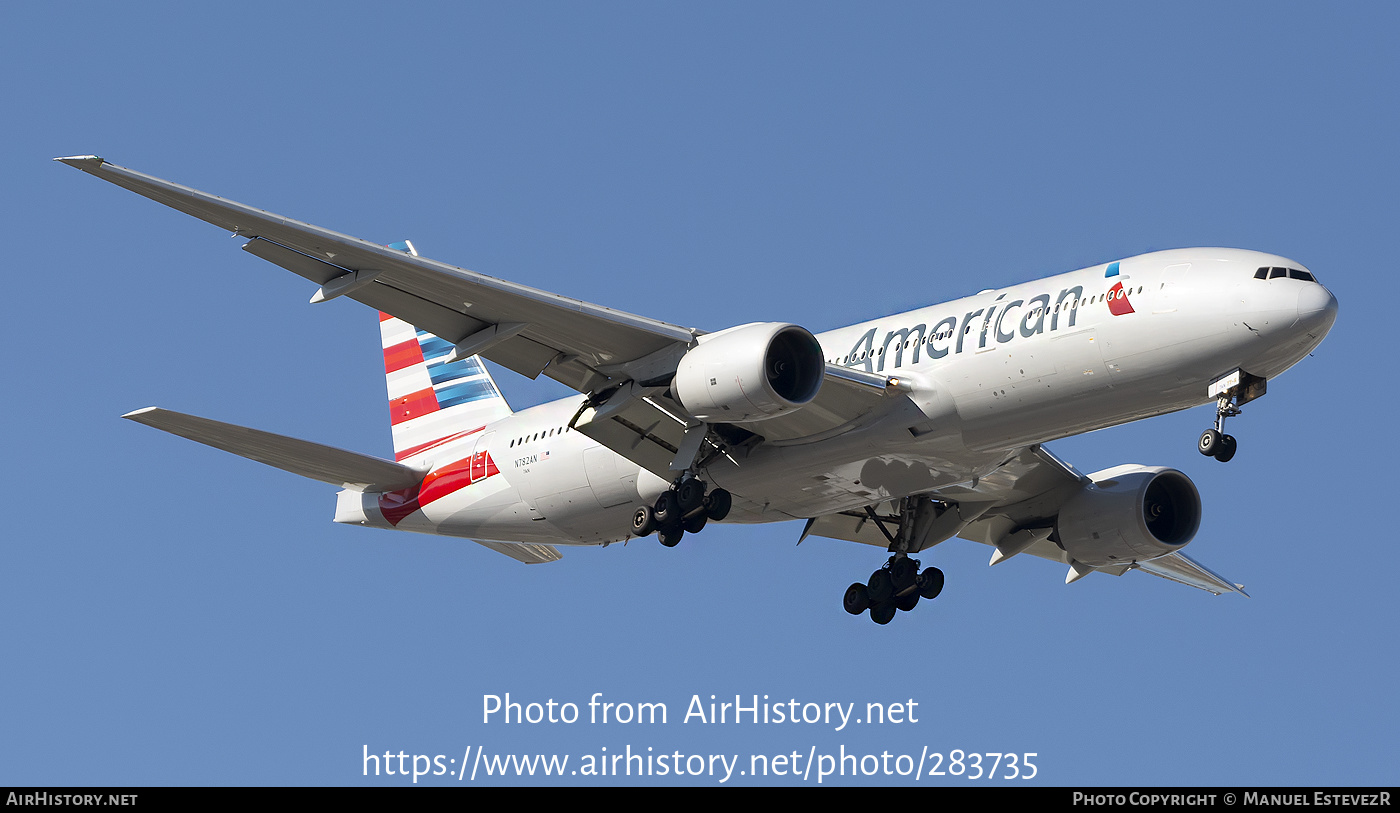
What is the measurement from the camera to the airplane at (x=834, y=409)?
26.3m

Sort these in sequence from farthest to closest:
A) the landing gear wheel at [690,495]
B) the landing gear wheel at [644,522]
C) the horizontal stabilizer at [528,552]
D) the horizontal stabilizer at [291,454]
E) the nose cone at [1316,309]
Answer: the horizontal stabilizer at [528,552], the landing gear wheel at [644,522], the landing gear wheel at [690,495], the horizontal stabilizer at [291,454], the nose cone at [1316,309]

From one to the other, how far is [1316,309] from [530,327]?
12.5 meters

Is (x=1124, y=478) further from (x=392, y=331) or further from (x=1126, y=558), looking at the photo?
(x=392, y=331)

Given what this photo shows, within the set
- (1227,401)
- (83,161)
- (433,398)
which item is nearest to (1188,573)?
(1227,401)

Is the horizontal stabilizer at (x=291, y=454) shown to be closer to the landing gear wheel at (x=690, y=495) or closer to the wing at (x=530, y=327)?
the wing at (x=530, y=327)

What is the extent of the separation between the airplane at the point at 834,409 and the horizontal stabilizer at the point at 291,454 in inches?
2.5

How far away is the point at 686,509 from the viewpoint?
29.7m

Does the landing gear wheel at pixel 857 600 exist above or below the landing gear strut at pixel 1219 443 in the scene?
below

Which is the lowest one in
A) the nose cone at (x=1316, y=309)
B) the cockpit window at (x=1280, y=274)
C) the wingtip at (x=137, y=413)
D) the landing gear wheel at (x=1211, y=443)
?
the wingtip at (x=137, y=413)

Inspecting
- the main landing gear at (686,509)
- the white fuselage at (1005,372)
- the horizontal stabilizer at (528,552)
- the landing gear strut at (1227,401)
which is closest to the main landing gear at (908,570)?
the white fuselage at (1005,372)

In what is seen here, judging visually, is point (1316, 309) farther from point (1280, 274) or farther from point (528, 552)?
point (528, 552)

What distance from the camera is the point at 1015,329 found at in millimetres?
27344

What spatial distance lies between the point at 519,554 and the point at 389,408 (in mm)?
4980

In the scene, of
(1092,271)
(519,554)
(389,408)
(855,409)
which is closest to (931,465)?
(855,409)
